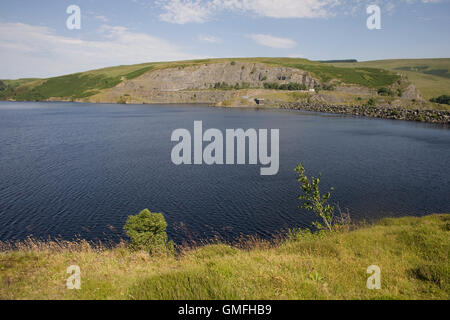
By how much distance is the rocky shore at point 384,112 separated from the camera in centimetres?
11281

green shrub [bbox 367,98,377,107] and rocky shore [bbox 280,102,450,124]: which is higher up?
green shrub [bbox 367,98,377,107]

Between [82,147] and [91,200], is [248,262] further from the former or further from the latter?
[82,147]

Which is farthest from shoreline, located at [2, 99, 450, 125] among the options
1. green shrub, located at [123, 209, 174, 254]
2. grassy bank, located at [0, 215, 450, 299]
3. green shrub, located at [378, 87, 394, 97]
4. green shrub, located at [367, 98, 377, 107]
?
green shrub, located at [123, 209, 174, 254]

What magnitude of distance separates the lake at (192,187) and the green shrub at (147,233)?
4576mm

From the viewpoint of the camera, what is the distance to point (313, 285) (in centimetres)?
1002

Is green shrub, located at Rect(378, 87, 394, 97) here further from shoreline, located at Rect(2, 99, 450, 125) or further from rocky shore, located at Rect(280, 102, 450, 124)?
rocky shore, located at Rect(280, 102, 450, 124)

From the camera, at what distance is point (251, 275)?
10906mm

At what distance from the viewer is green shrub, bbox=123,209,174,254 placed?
20.3 metres

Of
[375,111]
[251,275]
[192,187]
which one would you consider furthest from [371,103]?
[251,275]

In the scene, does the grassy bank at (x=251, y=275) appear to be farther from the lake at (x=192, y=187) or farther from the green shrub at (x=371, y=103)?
the green shrub at (x=371, y=103)

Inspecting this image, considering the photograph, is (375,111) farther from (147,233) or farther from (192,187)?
(147,233)

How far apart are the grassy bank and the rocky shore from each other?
400 feet
